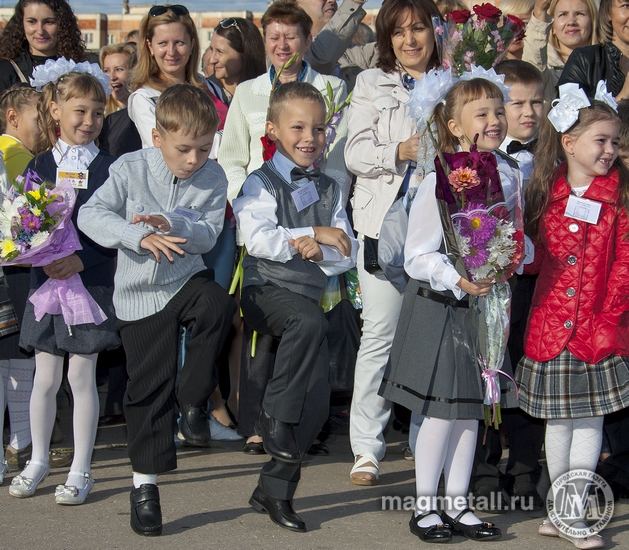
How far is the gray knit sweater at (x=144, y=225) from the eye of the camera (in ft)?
13.1

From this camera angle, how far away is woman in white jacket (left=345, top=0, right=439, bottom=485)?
4871mm

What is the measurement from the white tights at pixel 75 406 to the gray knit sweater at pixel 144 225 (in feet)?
1.91

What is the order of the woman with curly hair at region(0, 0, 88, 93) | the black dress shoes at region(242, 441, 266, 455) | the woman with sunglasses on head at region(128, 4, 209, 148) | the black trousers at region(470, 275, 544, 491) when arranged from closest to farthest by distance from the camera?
the black trousers at region(470, 275, 544, 491) → the black dress shoes at region(242, 441, 266, 455) → the woman with sunglasses on head at region(128, 4, 209, 148) → the woman with curly hair at region(0, 0, 88, 93)

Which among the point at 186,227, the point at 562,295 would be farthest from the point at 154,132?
the point at 562,295

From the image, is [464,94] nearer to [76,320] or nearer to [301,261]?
[301,261]

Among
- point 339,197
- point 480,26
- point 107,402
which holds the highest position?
point 480,26

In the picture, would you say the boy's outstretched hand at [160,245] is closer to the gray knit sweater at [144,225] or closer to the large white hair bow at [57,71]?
the gray knit sweater at [144,225]

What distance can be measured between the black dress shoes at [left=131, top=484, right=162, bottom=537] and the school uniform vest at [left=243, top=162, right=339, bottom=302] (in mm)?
1080

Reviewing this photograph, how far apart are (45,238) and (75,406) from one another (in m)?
0.86

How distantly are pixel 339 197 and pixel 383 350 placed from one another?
3.01 feet

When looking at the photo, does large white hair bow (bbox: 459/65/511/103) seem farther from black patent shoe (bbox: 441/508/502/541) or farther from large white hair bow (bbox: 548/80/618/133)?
black patent shoe (bbox: 441/508/502/541)

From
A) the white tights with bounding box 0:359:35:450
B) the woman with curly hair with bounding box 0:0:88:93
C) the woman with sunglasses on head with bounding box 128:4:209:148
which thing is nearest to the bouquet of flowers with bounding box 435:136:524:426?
the woman with sunglasses on head with bounding box 128:4:209:148

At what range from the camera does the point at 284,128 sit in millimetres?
4410

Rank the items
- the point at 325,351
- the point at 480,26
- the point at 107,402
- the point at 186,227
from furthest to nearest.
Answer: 1. the point at 107,402
2. the point at 480,26
3. the point at 325,351
4. the point at 186,227
